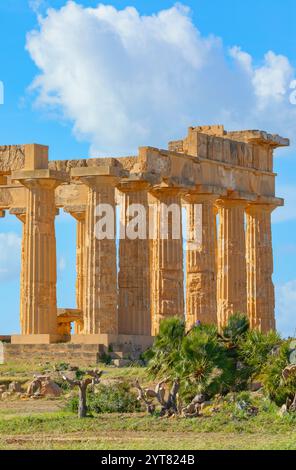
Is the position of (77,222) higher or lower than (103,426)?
higher

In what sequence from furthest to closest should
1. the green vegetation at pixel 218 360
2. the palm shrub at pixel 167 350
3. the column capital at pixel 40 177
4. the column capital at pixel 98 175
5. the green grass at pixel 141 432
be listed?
the column capital at pixel 40 177, the column capital at pixel 98 175, the palm shrub at pixel 167 350, the green vegetation at pixel 218 360, the green grass at pixel 141 432

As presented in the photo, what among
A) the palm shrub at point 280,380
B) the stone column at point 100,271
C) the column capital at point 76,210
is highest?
the column capital at point 76,210

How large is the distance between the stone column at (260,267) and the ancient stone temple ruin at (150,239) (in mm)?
45

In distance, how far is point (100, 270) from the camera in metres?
57.7

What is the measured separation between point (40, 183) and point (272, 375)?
59.8 ft

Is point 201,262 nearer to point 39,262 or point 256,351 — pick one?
point 39,262

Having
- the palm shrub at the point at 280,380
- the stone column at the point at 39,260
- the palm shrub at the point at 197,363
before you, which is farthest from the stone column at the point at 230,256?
the palm shrub at the point at 280,380

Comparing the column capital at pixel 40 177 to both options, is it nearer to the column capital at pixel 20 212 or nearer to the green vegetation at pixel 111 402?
the column capital at pixel 20 212

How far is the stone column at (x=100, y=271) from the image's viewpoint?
57531 millimetres

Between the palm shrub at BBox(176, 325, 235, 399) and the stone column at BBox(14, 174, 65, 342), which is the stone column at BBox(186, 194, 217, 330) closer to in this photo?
the stone column at BBox(14, 174, 65, 342)

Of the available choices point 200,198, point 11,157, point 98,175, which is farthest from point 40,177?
point 200,198
